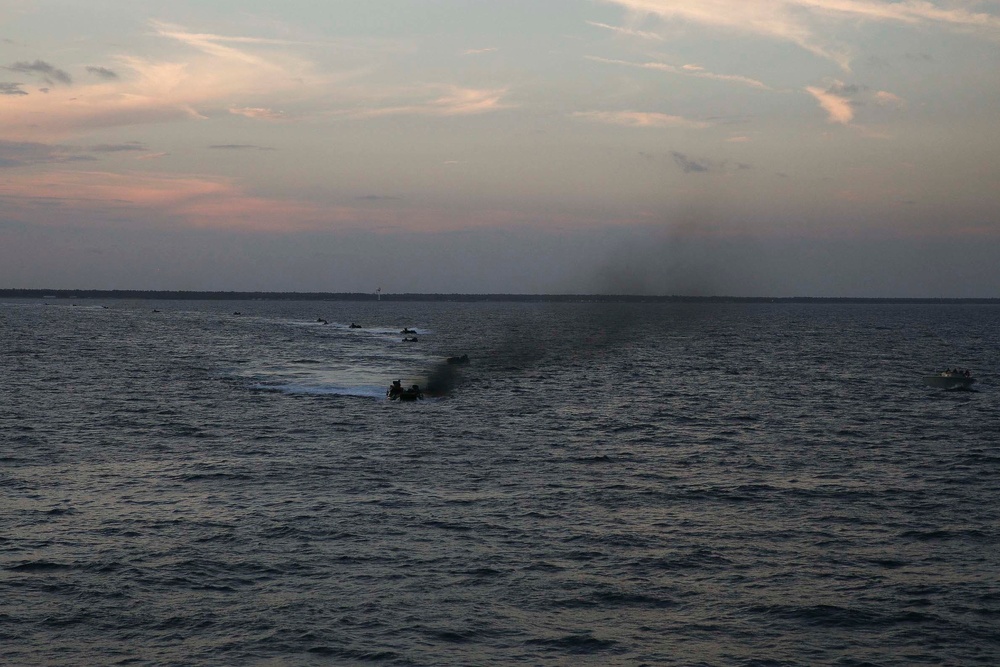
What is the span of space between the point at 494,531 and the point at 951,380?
6869 centimetres

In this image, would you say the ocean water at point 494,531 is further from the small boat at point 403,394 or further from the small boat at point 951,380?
the small boat at point 951,380

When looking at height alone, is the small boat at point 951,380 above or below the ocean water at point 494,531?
above

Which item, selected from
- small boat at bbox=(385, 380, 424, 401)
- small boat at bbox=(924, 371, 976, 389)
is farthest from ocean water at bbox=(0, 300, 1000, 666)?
small boat at bbox=(924, 371, 976, 389)

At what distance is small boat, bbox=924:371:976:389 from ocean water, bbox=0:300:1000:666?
10329mm

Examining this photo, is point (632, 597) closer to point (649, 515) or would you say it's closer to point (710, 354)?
point (649, 515)

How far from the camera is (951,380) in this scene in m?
87.6

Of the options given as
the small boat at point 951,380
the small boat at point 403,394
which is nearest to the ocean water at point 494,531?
the small boat at point 403,394

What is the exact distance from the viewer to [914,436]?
59.6 metres

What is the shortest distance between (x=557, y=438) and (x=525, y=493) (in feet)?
54.5

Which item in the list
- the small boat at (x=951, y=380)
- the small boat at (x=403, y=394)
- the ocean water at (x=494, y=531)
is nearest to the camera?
the ocean water at (x=494, y=531)

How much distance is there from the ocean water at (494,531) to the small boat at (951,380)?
33.9 feet

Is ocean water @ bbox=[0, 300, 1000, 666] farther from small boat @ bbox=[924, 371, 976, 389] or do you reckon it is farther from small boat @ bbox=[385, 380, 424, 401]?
small boat @ bbox=[924, 371, 976, 389]

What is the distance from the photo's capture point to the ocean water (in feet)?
81.1

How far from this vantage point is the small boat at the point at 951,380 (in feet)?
285
